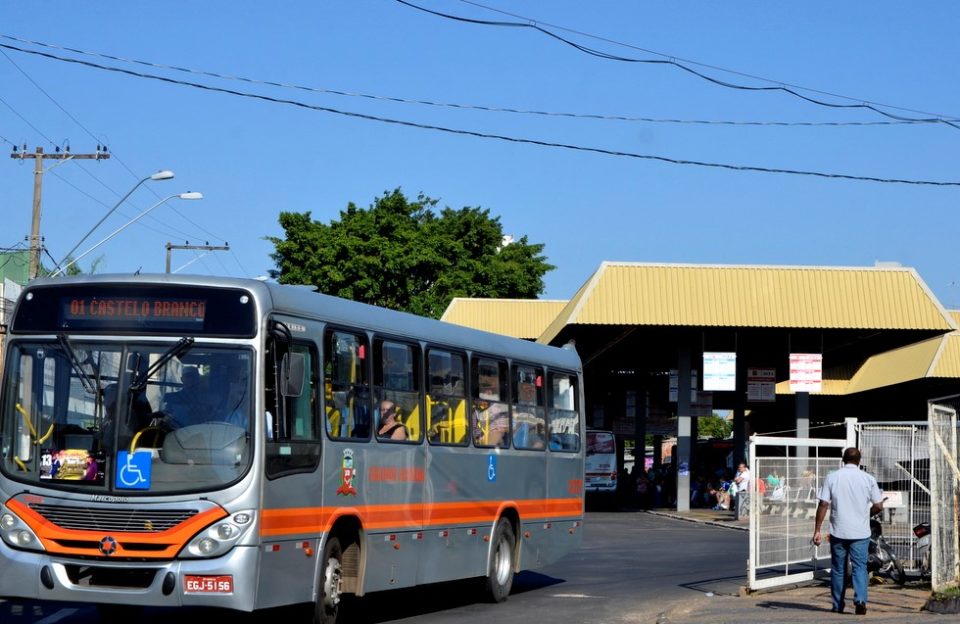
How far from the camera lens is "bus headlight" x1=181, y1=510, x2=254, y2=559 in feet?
37.2

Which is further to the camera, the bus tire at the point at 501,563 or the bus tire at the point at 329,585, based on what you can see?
the bus tire at the point at 501,563

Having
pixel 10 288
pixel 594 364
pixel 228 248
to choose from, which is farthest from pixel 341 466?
pixel 228 248

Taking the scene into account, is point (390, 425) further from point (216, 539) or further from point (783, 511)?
point (783, 511)

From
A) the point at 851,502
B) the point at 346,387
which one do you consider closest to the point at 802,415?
the point at 851,502

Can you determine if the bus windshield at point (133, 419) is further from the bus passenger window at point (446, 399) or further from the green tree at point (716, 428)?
the green tree at point (716, 428)

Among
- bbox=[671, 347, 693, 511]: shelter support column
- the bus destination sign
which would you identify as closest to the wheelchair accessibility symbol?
the bus destination sign

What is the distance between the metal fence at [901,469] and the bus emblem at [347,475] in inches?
287

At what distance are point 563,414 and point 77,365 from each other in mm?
9149

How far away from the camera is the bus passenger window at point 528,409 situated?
17.9m

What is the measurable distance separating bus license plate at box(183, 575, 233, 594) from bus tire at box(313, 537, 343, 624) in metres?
1.46

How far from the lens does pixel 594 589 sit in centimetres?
1908

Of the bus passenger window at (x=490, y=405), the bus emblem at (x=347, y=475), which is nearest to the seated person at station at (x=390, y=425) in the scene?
the bus emblem at (x=347, y=475)

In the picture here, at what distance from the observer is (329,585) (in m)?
12.9

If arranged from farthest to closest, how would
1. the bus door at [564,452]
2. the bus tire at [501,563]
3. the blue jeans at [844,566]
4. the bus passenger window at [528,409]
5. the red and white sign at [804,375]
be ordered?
the red and white sign at [804,375] → the bus door at [564,452] → the bus passenger window at [528,409] → the bus tire at [501,563] → the blue jeans at [844,566]
